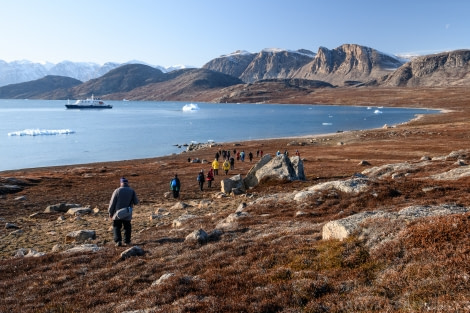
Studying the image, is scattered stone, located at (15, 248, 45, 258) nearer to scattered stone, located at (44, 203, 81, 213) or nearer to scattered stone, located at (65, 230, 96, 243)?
scattered stone, located at (65, 230, 96, 243)

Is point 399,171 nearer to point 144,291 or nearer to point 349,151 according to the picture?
point 144,291

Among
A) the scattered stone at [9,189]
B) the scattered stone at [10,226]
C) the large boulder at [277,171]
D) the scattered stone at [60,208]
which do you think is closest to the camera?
the scattered stone at [10,226]

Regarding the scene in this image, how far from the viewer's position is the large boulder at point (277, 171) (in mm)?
39656

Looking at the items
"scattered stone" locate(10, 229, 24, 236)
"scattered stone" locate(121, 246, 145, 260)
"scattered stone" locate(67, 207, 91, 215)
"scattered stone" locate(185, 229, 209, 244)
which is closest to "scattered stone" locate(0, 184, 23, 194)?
"scattered stone" locate(67, 207, 91, 215)

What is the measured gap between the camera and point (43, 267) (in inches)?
660

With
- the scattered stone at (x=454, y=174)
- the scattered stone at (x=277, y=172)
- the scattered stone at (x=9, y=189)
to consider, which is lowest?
the scattered stone at (x=9, y=189)

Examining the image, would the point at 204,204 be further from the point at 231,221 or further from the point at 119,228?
the point at 119,228

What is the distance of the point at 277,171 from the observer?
40031 millimetres

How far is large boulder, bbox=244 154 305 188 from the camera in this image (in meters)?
39.7

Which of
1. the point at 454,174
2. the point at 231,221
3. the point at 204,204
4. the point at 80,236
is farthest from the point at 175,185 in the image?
the point at 454,174

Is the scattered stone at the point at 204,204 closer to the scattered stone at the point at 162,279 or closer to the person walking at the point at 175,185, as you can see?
the person walking at the point at 175,185

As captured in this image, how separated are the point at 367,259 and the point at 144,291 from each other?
7629mm

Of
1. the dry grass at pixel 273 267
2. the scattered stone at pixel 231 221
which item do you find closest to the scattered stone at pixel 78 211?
the dry grass at pixel 273 267

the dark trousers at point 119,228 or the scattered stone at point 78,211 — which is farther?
the scattered stone at point 78,211
